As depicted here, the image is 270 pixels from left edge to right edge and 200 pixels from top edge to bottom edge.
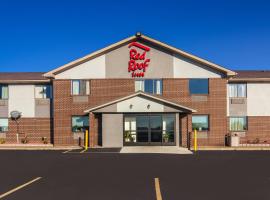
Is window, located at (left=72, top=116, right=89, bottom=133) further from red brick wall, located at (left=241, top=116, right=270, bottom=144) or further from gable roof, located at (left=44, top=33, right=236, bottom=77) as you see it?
red brick wall, located at (left=241, top=116, right=270, bottom=144)

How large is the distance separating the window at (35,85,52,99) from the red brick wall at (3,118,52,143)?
2.03 metres

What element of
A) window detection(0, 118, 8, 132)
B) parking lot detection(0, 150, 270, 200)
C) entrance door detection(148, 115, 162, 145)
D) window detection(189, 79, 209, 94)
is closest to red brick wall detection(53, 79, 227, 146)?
window detection(189, 79, 209, 94)

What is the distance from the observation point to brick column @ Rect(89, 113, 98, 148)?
26.0 m

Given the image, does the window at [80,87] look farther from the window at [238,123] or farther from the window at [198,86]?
the window at [238,123]

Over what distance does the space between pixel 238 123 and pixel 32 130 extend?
17971 millimetres

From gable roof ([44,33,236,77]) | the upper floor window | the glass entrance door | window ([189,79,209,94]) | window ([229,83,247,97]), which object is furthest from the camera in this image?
window ([229,83,247,97])

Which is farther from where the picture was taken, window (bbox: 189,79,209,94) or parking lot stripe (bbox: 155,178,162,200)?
window (bbox: 189,79,209,94)

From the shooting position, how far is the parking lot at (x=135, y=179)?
31.4 feet

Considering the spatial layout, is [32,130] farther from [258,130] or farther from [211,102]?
[258,130]

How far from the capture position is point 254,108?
28453mm

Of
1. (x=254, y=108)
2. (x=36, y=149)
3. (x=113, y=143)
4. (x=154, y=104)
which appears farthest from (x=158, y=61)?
(x=36, y=149)

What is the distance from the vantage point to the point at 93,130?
26.2 m

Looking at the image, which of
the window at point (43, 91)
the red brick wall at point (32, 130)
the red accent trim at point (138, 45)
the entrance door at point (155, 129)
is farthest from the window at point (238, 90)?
the red brick wall at point (32, 130)

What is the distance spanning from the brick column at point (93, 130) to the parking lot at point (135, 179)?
8.82 metres
